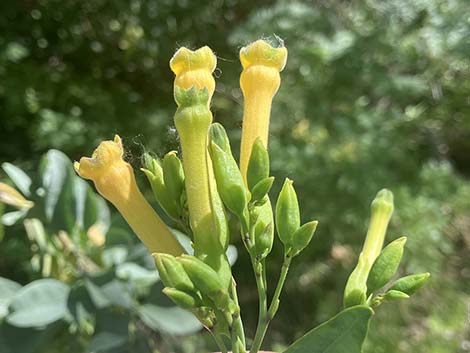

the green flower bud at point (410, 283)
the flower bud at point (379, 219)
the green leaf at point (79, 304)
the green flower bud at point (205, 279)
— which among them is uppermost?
the flower bud at point (379, 219)

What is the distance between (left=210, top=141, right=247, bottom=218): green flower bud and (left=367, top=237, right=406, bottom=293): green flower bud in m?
0.14

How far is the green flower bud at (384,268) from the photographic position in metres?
0.60

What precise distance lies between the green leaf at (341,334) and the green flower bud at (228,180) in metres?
0.13

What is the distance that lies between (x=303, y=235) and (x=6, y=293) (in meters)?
0.62

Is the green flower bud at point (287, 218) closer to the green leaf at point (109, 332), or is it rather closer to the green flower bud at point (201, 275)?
the green flower bud at point (201, 275)

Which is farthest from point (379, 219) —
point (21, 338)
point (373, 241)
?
point (21, 338)

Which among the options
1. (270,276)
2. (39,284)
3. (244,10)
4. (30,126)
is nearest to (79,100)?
(30,126)

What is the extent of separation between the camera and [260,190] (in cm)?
60

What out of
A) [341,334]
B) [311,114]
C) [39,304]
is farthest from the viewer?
[311,114]

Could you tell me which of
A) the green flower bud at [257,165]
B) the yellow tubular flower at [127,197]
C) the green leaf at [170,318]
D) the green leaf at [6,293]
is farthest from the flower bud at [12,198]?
the green flower bud at [257,165]

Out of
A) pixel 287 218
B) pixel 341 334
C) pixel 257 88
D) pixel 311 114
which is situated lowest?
pixel 341 334

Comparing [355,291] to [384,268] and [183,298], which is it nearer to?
[384,268]

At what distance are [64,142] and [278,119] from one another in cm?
59

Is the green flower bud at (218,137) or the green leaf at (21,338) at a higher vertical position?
the green flower bud at (218,137)
